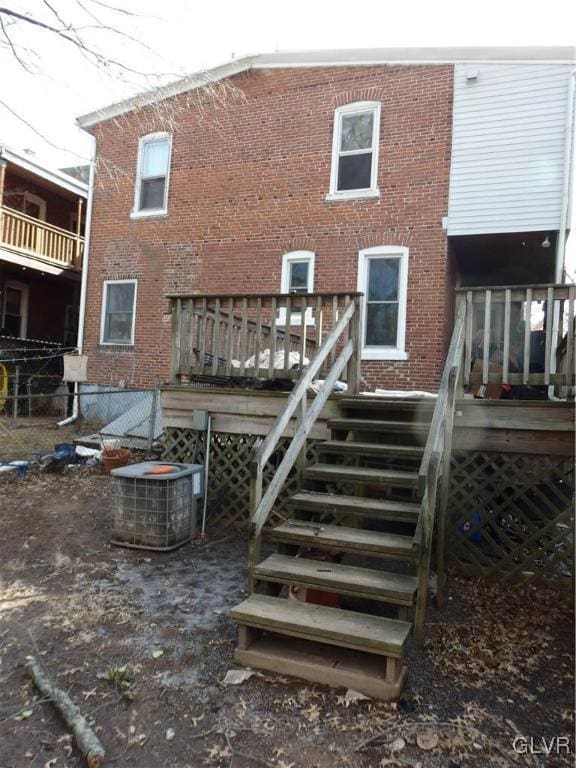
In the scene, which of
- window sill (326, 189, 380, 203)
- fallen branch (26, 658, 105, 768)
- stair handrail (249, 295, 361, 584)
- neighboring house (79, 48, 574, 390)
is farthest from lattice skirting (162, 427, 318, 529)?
window sill (326, 189, 380, 203)

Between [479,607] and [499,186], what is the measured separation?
7879mm

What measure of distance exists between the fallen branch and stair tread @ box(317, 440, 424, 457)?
2787 mm

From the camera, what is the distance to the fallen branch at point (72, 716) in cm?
242

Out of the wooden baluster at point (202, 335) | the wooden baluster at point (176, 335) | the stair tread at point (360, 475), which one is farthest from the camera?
the wooden baluster at point (176, 335)

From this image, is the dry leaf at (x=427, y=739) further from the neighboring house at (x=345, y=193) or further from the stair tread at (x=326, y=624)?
the neighboring house at (x=345, y=193)

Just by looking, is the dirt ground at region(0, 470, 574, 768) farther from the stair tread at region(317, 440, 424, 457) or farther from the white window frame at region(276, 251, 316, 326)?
the white window frame at region(276, 251, 316, 326)

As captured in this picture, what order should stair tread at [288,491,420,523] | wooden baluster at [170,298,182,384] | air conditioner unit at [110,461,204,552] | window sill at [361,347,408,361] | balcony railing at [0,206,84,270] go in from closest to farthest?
stair tread at [288,491,420,523] → air conditioner unit at [110,461,204,552] → wooden baluster at [170,298,182,384] → window sill at [361,347,408,361] → balcony railing at [0,206,84,270]

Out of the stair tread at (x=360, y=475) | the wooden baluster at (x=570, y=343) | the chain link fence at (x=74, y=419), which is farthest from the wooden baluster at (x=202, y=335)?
the wooden baluster at (x=570, y=343)

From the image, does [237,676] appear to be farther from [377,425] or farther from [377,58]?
[377,58]

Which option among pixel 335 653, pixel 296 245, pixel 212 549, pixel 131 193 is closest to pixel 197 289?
pixel 296 245

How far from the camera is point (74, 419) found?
12.6 meters

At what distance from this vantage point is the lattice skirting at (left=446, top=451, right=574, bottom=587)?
4.59m

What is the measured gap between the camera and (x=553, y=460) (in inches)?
188

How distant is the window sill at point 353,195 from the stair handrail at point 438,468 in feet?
19.8
